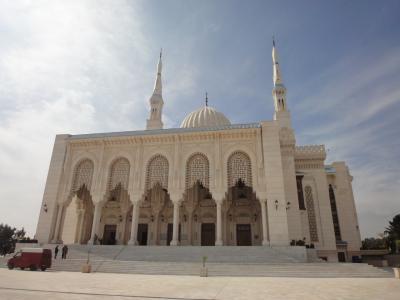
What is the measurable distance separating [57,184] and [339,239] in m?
23.7

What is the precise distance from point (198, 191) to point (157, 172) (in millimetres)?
3963

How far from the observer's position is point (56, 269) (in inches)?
539

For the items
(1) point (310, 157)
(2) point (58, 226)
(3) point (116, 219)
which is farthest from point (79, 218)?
(1) point (310, 157)

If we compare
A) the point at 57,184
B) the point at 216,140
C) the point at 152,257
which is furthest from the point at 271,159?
the point at 57,184

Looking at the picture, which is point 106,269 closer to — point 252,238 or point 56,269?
point 56,269

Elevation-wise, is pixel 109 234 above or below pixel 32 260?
above

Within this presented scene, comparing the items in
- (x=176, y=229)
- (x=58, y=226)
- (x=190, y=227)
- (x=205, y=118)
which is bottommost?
(x=176, y=229)

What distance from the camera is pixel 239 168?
1853 centimetres

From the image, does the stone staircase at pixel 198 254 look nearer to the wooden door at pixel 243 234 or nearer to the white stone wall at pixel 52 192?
the white stone wall at pixel 52 192

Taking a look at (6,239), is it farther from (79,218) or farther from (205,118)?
(205,118)

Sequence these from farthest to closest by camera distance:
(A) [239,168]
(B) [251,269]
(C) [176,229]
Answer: (A) [239,168] → (C) [176,229] → (B) [251,269]

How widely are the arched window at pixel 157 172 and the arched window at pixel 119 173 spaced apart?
69.4 inches

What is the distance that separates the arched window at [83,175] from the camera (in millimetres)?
20348

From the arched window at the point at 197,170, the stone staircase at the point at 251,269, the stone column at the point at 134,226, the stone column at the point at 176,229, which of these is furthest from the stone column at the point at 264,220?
the stone column at the point at 134,226
